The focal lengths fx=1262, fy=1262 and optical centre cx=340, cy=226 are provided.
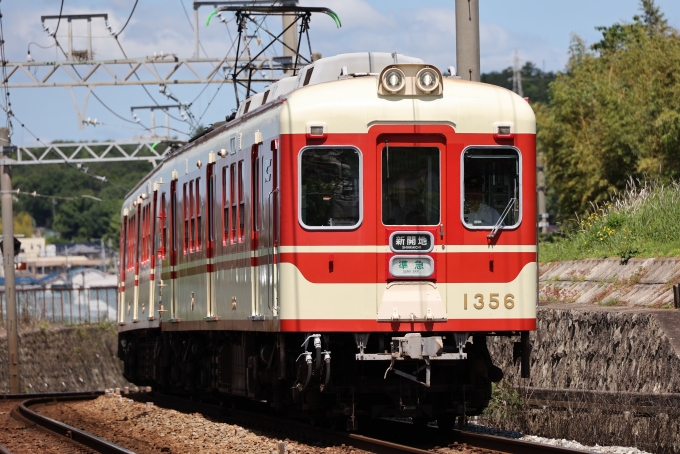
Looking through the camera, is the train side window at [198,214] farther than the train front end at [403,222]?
Yes

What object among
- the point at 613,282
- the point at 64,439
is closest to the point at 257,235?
the point at 64,439

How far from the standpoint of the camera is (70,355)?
132 feet

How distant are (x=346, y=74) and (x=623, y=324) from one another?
390 cm

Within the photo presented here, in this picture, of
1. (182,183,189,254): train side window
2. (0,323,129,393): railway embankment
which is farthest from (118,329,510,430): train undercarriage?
(0,323,129,393): railway embankment

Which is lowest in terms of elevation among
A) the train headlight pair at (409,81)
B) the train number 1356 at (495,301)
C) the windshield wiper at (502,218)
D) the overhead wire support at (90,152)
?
the train number 1356 at (495,301)

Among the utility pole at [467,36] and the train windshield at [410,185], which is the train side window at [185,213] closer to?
the utility pole at [467,36]

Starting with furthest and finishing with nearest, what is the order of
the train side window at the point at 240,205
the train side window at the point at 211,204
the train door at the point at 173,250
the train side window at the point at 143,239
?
the train side window at the point at 143,239
the train door at the point at 173,250
the train side window at the point at 211,204
the train side window at the point at 240,205

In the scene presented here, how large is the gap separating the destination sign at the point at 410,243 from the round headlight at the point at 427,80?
1376 millimetres

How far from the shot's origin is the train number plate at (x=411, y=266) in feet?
38.0

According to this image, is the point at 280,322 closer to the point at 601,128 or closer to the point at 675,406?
the point at 675,406

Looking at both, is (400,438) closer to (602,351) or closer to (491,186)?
(602,351)

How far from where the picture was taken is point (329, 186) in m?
11.7

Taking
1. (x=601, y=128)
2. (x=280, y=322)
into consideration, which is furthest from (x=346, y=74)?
(x=601, y=128)

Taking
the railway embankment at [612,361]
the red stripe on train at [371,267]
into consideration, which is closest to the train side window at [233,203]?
the red stripe on train at [371,267]
